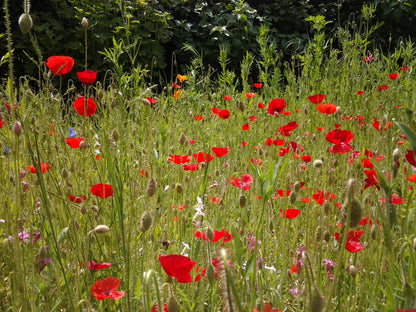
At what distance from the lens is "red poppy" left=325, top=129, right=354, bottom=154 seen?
139cm

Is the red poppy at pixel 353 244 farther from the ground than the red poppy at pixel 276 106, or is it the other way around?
the red poppy at pixel 276 106

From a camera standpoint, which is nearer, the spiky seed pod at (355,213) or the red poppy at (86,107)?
the spiky seed pod at (355,213)

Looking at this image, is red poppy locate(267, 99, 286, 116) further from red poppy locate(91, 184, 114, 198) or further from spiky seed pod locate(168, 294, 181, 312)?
spiky seed pod locate(168, 294, 181, 312)

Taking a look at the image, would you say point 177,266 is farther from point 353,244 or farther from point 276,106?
point 276,106

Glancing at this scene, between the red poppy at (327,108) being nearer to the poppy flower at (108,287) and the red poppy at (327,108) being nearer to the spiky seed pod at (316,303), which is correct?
the poppy flower at (108,287)

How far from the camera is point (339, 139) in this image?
4.66 ft

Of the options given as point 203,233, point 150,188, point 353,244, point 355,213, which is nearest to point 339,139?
point 353,244

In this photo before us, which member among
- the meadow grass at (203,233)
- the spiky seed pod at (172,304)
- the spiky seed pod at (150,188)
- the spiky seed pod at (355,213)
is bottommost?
the meadow grass at (203,233)

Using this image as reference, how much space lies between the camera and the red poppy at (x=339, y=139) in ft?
4.55

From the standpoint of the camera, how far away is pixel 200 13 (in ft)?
18.6

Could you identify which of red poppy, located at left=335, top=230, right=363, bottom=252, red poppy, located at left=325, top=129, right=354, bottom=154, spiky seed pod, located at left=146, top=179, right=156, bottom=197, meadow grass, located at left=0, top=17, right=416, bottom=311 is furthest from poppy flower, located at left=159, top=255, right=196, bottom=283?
red poppy, located at left=325, top=129, right=354, bottom=154

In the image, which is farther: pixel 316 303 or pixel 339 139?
pixel 339 139

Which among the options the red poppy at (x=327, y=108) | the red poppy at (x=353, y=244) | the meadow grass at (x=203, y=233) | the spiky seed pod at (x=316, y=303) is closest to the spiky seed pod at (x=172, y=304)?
the meadow grass at (x=203, y=233)

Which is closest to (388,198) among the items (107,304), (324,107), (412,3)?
(107,304)
